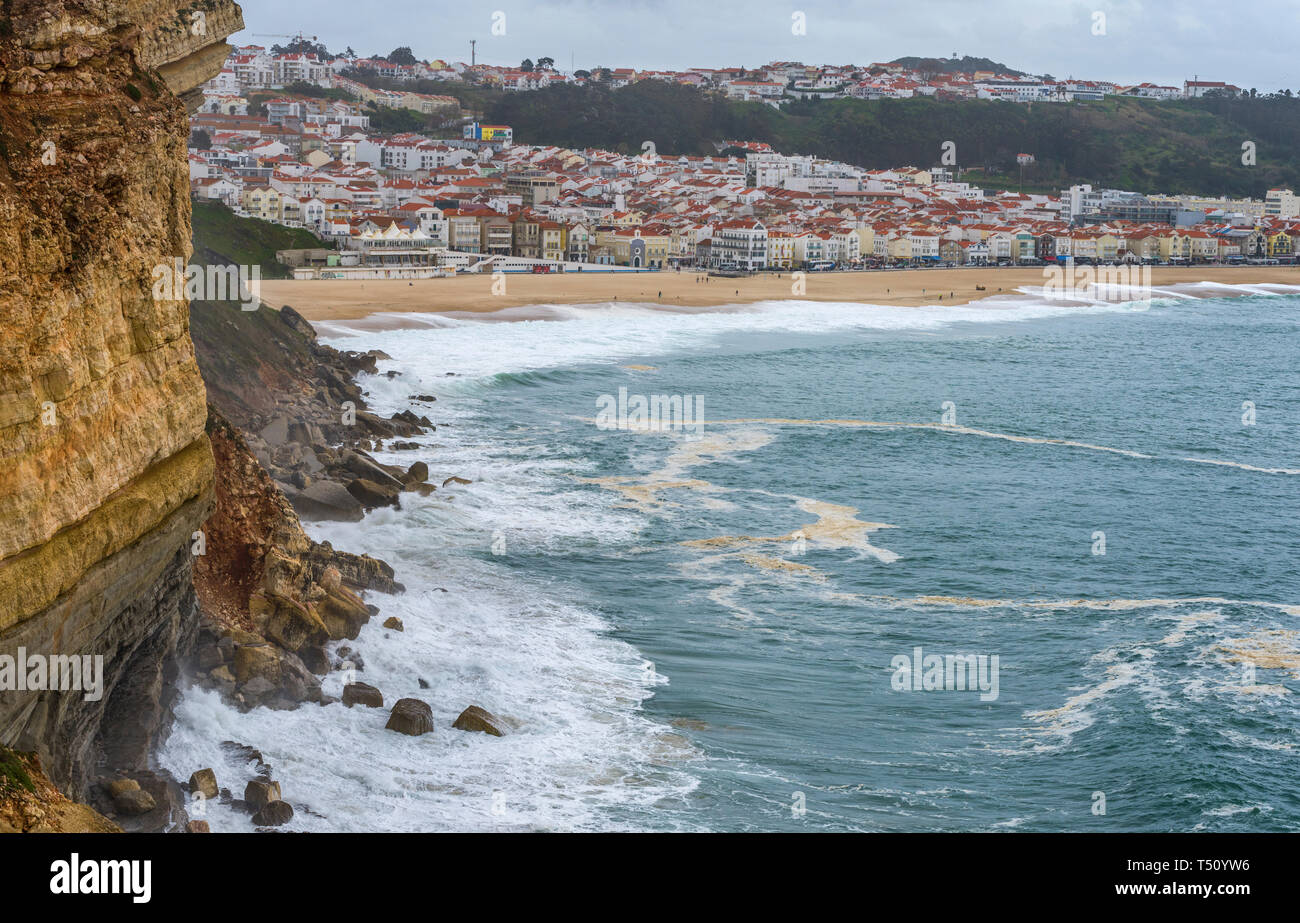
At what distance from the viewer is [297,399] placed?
3086 centimetres

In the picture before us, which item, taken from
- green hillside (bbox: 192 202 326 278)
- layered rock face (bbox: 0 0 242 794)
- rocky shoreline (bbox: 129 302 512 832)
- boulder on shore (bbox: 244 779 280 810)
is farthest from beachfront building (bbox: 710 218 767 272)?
boulder on shore (bbox: 244 779 280 810)

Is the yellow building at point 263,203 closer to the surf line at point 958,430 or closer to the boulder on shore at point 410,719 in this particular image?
the surf line at point 958,430

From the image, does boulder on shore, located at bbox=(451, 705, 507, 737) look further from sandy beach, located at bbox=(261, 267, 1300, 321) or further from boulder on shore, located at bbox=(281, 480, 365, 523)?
sandy beach, located at bbox=(261, 267, 1300, 321)

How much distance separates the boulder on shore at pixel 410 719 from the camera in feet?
46.7

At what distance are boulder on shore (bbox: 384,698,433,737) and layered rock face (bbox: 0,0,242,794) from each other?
2.46m

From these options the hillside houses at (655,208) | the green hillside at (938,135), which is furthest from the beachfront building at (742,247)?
the green hillside at (938,135)

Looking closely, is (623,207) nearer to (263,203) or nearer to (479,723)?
(263,203)

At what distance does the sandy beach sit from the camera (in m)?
59.9

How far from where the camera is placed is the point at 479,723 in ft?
47.8

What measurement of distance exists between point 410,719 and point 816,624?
6.69 meters

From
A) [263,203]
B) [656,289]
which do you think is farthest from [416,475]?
[263,203]

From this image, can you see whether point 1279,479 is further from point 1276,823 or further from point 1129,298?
point 1129,298

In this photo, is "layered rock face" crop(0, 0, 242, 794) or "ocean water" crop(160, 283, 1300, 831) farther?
"ocean water" crop(160, 283, 1300, 831)

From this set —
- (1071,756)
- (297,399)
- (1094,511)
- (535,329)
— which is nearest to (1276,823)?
(1071,756)
